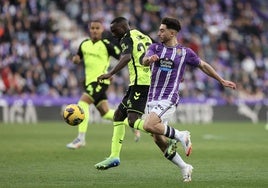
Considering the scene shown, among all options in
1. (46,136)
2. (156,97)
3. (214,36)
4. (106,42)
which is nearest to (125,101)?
(156,97)

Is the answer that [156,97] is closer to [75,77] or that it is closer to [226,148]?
[226,148]

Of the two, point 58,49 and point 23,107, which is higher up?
point 58,49

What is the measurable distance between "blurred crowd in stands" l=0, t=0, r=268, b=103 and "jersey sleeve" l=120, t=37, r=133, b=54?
17202 millimetres

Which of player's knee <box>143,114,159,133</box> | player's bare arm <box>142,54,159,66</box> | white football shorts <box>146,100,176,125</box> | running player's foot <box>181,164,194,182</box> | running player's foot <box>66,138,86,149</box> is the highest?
player's bare arm <box>142,54,159,66</box>

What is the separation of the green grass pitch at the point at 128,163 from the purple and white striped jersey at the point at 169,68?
4.03 ft

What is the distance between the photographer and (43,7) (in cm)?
3225

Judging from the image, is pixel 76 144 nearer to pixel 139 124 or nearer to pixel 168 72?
pixel 139 124

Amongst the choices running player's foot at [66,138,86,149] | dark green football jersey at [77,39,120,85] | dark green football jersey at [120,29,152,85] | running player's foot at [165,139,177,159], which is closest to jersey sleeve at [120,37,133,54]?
dark green football jersey at [120,29,152,85]

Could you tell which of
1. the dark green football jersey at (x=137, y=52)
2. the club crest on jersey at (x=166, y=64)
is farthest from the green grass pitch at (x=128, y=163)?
the club crest on jersey at (x=166, y=64)

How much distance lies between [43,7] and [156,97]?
861 inches

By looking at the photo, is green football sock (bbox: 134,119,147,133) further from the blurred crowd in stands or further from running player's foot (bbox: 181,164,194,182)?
the blurred crowd in stands

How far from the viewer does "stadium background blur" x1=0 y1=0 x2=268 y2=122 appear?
2969 centimetres

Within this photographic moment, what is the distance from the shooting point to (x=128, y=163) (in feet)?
44.7

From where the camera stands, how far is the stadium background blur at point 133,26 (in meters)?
29.7
